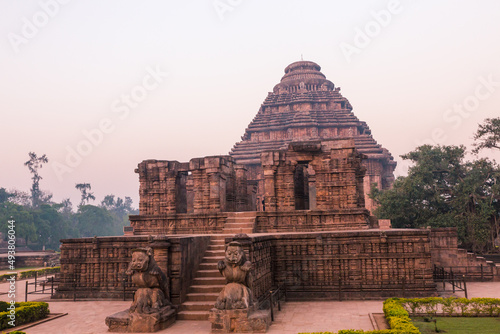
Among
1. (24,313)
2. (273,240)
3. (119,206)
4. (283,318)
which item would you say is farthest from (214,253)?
(119,206)

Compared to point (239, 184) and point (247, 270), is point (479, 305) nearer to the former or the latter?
point (247, 270)

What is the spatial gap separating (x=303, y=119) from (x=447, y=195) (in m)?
18.1

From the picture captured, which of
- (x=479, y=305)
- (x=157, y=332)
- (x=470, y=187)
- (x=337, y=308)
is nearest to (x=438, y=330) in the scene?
(x=479, y=305)

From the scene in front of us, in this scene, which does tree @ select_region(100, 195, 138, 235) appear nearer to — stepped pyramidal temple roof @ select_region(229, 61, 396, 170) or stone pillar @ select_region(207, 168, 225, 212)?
stepped pyramidal temple roof @ select_region(229, 61, 396, 170)

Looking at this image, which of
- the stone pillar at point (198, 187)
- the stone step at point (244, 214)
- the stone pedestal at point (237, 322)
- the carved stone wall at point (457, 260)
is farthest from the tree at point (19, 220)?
the stone pedestal at point (237, 322)

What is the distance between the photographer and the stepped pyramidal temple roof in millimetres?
42188

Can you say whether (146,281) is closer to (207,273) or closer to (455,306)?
(207,273)

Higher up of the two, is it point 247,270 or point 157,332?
point 247,270

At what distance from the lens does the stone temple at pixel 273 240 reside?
36.2ft

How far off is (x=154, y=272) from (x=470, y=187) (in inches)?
903

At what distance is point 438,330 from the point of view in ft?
29.1

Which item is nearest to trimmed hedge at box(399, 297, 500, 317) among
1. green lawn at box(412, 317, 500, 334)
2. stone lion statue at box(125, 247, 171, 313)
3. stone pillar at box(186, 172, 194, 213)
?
green lawn at box(412, 317, 500, 334)

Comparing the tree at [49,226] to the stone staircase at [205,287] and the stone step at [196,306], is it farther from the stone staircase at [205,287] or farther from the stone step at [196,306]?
the stone step at [196,306]

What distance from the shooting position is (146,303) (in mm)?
9289
